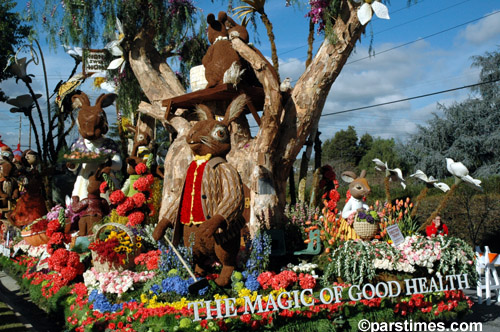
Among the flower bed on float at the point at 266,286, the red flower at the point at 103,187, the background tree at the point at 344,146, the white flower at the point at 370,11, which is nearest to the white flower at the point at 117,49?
the red flower at the point at 103,187

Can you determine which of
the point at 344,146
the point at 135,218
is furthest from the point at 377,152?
the point at 135,218

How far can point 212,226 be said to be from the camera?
14.4ft

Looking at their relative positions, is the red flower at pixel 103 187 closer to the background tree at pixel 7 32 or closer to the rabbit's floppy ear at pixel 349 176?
the rabbit's floppy ear at pixel 349 176

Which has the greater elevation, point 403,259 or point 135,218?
point 135,218

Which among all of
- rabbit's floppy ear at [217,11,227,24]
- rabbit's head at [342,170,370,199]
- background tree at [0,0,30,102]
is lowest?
rabbit's head at [342,170,370,199]

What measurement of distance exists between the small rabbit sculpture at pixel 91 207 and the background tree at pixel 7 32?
9.64 meters

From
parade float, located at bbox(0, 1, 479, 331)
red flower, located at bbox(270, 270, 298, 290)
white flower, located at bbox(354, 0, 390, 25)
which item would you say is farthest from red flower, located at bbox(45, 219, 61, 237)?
white flower, located at bbox(354, 0, 390, 25)

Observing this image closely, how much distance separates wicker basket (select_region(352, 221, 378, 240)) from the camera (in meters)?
5.95

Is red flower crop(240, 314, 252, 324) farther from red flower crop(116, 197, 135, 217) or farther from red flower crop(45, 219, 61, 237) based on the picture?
red flower crop(45, 219, 61, 237)

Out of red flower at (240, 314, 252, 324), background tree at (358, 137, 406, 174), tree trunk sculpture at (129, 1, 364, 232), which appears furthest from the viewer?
background tree at (358, 137, 406, 174)

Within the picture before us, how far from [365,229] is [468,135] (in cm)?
1871

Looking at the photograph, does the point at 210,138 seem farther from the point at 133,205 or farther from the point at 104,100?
the point at 104,100

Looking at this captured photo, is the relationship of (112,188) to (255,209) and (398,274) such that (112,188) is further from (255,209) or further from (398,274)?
(398,274)

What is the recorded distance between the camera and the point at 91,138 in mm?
7852
